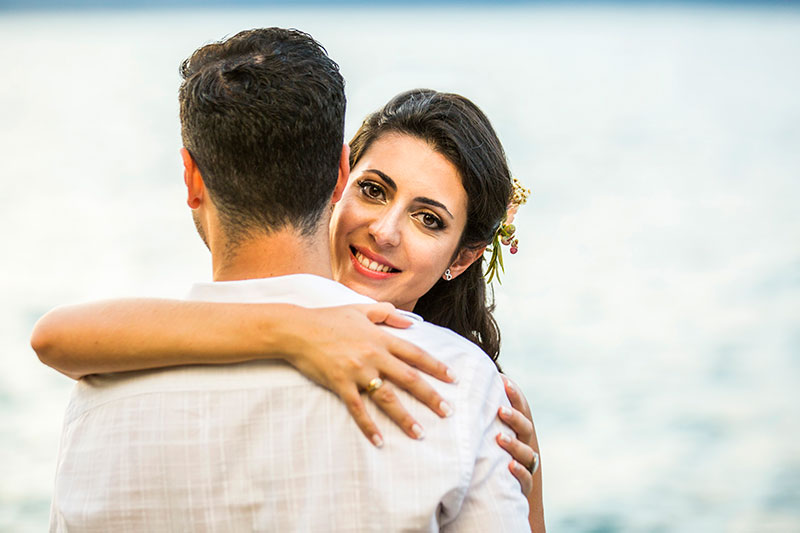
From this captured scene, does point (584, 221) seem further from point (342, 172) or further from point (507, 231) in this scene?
point (342, 172)

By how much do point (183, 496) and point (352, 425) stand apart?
0.25 meters

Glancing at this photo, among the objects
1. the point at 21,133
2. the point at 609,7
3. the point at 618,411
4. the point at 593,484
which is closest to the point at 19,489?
the point at 593,484

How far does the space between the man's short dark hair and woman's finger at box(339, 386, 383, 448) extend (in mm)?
257

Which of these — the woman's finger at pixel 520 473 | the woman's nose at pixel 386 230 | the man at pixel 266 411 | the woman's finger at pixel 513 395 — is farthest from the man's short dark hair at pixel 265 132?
the woman's nose at pixel 386 230

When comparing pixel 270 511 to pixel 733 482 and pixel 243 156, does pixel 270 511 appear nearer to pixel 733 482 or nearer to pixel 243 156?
pixel 243 156

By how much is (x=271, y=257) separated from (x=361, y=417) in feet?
0.88

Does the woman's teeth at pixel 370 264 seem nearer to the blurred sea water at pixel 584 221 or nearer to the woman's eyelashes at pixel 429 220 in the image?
the woman's eyelashes at pixel 429 220

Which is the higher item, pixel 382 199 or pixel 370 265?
pixel 382 199

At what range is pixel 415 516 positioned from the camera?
4.35 ft

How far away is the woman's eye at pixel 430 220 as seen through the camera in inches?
95.0

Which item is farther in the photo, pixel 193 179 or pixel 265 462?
pixel 193 179

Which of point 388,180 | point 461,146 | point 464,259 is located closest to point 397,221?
point 388,180

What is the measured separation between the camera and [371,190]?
2.44 meters

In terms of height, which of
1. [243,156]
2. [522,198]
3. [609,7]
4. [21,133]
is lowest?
[21,133]
